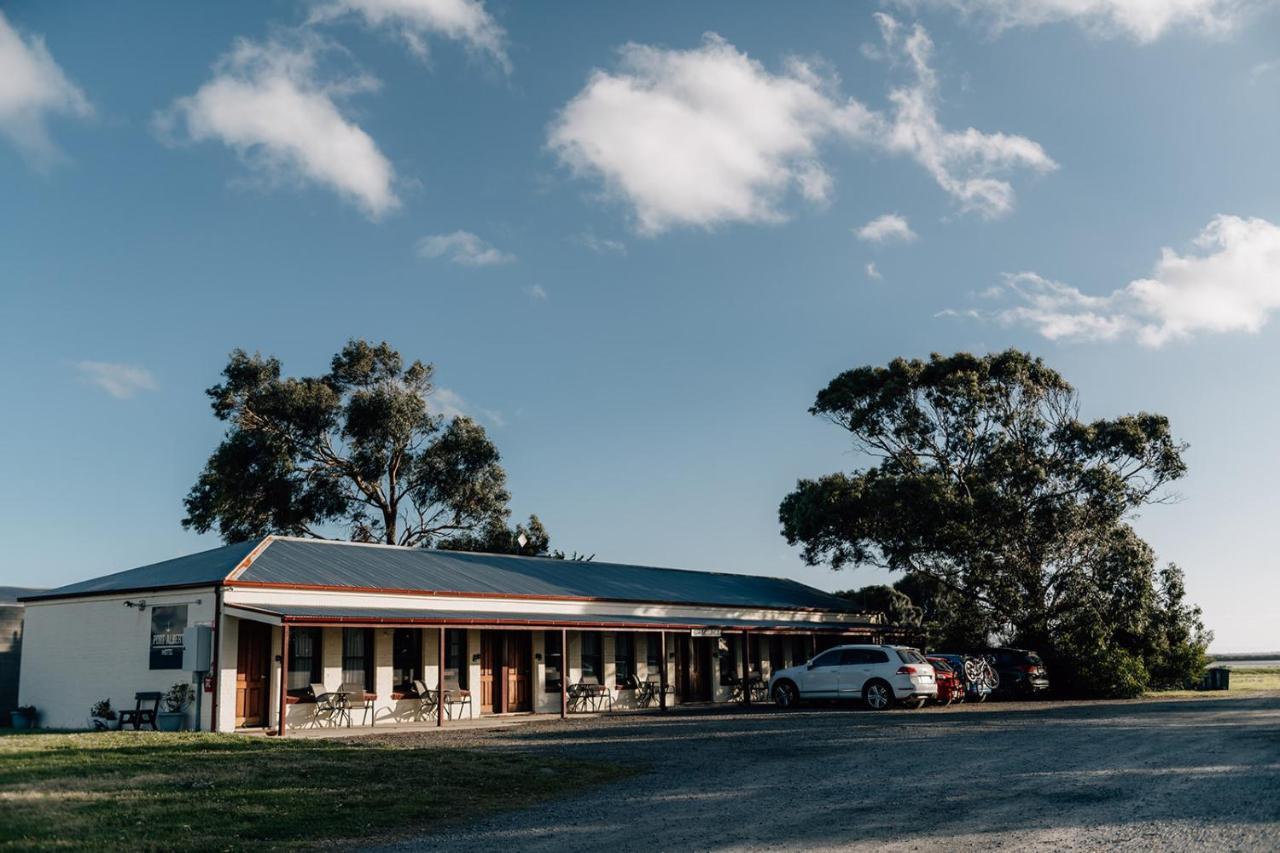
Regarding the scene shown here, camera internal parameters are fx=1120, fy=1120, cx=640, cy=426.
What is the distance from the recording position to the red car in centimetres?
2764

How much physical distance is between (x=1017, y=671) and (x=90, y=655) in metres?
24.1

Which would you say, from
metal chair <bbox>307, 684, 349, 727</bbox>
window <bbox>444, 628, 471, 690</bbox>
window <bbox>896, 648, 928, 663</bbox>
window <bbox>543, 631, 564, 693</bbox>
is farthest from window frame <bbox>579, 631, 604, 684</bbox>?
window <bbox>896, 648, 928, 663</bbox>

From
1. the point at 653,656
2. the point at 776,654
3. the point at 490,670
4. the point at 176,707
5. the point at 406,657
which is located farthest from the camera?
the point at 776,654

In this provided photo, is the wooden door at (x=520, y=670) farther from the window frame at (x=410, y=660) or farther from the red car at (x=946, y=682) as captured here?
the red car at (x=946, y=682)

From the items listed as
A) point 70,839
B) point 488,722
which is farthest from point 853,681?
point 70,839

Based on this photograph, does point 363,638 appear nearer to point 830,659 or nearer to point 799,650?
point 830,659

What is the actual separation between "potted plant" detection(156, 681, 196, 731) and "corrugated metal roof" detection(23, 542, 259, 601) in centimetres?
208

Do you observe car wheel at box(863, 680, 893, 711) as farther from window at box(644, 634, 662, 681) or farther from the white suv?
window at box(644, 634, 662, 681)

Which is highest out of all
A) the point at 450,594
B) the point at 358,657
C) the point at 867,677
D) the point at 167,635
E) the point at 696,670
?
the point at 450,594

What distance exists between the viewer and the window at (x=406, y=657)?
2570 centimetres

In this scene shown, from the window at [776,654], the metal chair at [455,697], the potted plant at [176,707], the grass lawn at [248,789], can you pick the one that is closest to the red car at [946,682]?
the window at [776,654]

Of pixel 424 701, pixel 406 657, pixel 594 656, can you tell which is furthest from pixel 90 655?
pixel 594 656

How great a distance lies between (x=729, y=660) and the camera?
1387 inches

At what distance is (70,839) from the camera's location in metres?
9.89
